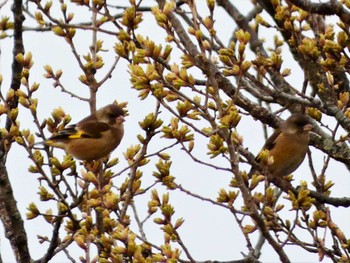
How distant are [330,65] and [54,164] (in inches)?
75.2

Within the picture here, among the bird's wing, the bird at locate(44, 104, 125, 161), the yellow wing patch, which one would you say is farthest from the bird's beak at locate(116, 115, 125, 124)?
the yellow wing patch

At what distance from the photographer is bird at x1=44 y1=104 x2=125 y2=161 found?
7215mm

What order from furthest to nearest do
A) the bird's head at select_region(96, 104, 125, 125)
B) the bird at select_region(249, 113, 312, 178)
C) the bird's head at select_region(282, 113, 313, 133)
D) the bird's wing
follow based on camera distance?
the bird at select_region(249, 113, 312, 178) → the bird's head at select_region(282, 113, 313, 133) → the bird's wing → the bird's head at select_region(96, 104, 125, 125)

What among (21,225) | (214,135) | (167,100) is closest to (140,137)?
(167,100)

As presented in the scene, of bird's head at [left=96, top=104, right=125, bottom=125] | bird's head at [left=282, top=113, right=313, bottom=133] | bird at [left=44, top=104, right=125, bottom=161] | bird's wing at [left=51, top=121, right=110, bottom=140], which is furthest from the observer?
bird's head at [left=282, top=113, right=313, bottom=133]

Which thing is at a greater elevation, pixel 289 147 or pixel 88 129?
pixel 88 129

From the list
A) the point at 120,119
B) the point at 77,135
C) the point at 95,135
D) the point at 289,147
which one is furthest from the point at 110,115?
the point at 289,147

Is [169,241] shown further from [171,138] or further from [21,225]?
[21,225]

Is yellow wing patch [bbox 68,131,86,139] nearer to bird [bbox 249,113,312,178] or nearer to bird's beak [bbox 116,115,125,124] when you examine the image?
bird's beak [bbox 116,115,125,124]

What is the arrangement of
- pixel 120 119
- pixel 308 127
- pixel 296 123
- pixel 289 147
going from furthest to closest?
pixel 289 147 < pixel 296 123 < pixel 120 119 < pixel 308 127

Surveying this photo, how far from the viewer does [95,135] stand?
766 centimetres

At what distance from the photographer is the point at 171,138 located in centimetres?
468

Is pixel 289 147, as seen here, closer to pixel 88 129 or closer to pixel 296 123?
pixel 296 123

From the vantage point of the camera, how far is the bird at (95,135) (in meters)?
7.21
